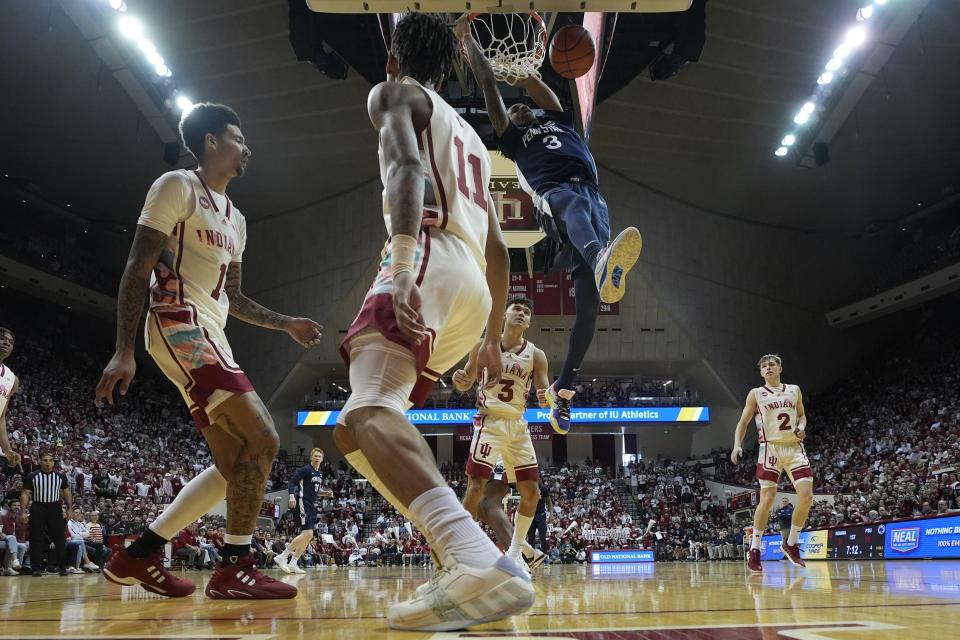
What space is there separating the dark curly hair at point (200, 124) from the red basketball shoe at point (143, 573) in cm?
186

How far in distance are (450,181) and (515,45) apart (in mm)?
4065

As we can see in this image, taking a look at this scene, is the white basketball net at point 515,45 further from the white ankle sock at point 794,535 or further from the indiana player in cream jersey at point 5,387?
the white ankle sock at point 794,535

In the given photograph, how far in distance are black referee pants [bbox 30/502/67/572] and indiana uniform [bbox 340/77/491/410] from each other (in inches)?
361

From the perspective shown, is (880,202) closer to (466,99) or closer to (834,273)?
(834,273)

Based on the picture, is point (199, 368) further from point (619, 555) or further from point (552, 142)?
point (619, 555)

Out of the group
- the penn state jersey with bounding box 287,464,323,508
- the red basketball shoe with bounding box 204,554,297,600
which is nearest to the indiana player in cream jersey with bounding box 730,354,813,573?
the penn state jersey with bounding box 287,464,323,508

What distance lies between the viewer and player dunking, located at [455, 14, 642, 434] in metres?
4.56

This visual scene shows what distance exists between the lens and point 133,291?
321 cm

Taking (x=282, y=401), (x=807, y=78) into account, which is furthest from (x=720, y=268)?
(x=282, y=401)

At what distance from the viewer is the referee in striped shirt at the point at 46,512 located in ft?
31.4

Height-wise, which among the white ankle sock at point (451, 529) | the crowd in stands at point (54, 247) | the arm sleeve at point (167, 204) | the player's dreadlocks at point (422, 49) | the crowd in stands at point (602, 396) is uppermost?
the crowd in stands at point (54, 247)

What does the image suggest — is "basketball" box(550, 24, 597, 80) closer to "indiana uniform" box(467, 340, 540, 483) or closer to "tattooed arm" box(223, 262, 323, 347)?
"indiana uniform" box(467, 340, 540, 483)

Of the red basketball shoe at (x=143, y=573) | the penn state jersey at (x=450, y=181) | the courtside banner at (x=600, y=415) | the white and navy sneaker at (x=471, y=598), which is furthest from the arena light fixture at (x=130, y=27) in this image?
the white and navy sneaker at (x=471, y=598)

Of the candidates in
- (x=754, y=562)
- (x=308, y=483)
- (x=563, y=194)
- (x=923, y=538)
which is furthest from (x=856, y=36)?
(x=563, y=194)
